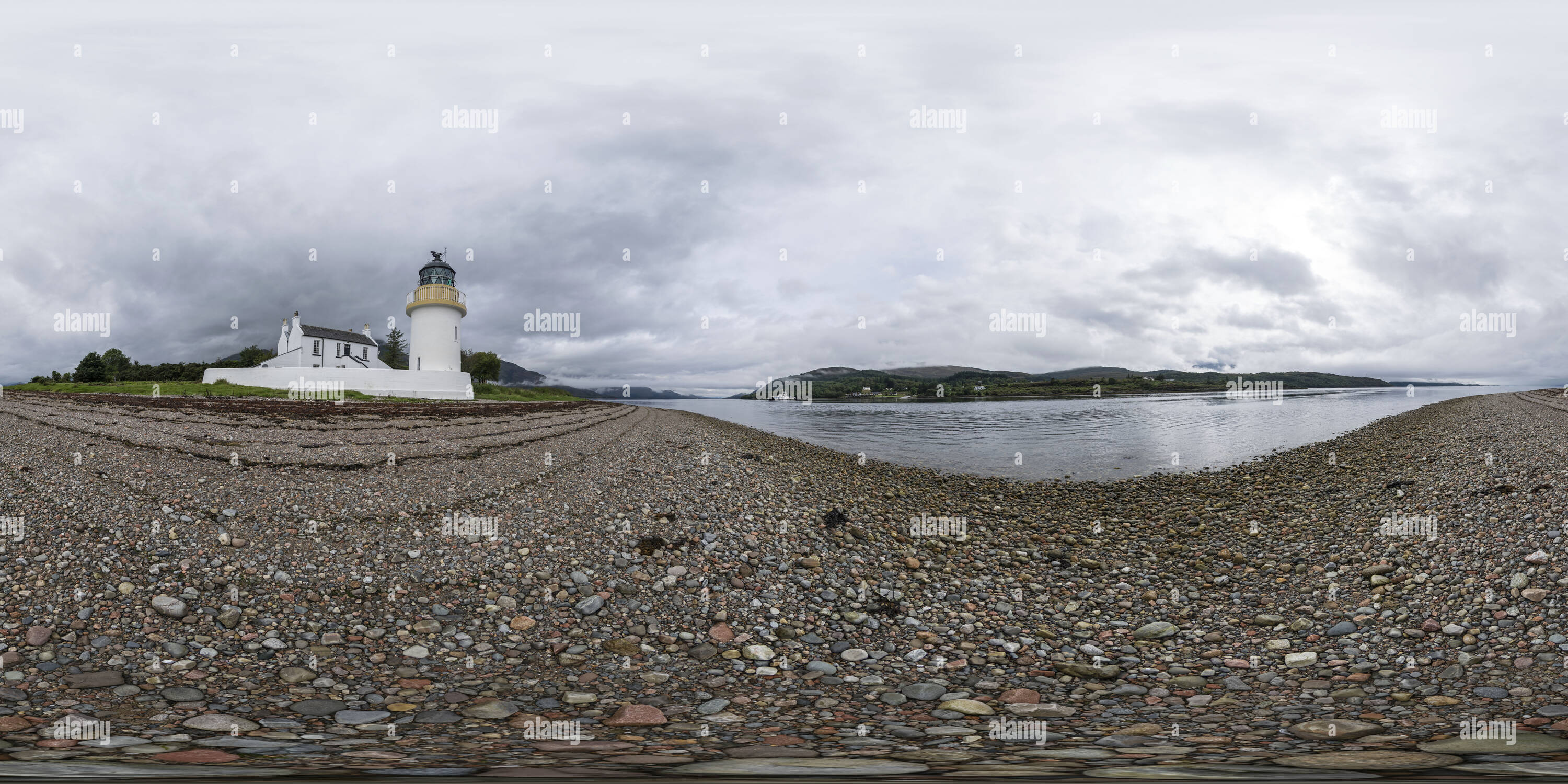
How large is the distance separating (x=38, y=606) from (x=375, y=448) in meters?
11.7

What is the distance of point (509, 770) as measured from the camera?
3.14m

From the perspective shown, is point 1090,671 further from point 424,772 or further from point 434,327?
point 434,327

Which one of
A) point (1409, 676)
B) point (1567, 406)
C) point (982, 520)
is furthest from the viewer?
point (1567, 406)

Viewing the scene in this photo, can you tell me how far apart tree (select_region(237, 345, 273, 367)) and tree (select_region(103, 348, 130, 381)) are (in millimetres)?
10400

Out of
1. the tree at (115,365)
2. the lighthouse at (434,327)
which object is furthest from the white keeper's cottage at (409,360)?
the tree at (115,365)

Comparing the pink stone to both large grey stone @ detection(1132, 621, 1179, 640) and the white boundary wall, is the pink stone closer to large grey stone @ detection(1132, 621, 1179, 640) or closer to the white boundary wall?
large grey stone @ detection(1132, 621, 1179, 640)

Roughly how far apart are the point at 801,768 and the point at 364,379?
7153cm

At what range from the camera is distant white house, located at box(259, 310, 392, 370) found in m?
75.1

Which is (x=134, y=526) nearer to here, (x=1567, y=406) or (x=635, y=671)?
(x=635, y=671)

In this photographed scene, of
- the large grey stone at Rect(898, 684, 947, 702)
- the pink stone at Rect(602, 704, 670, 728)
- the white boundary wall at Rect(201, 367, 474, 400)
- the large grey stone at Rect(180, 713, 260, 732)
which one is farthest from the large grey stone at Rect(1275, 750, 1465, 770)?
the white boundary wall at Rect(201, 367, 474, 400)

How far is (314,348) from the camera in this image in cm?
7581

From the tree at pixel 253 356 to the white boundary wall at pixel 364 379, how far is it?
16.8 metres

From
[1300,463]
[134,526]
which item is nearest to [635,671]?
[134,526]

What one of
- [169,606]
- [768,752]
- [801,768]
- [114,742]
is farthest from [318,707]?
[801,768]
